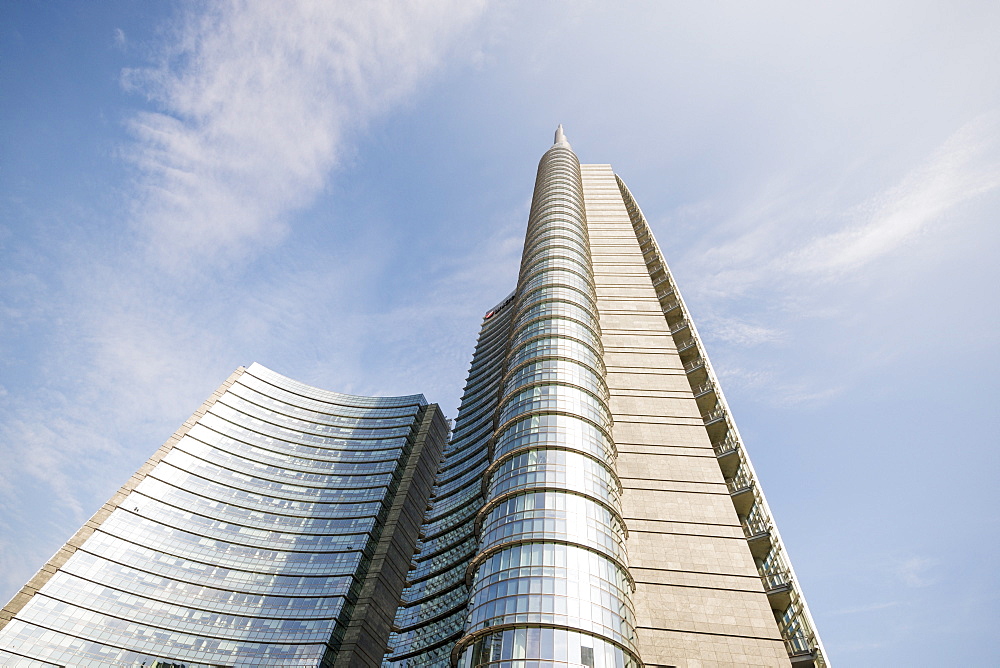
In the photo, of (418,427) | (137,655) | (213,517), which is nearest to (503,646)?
(137,655)

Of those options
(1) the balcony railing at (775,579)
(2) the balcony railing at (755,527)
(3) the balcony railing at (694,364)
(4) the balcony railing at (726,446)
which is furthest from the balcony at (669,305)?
(1) the balcony railing at (775,579)

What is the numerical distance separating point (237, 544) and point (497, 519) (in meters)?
60.6

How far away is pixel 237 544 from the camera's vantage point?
82.0 meters

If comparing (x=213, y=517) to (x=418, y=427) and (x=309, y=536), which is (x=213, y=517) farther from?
(x=418, y=427)

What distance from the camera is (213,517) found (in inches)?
3312

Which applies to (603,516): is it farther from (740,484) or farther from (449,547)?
(449,547)

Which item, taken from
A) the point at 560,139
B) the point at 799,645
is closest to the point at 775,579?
the point at 799,645

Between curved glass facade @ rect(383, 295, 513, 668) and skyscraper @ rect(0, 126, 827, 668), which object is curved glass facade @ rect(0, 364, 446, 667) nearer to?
skyscraper @ rect(0, 126, 827, 668)

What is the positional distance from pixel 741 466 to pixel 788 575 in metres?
12.0

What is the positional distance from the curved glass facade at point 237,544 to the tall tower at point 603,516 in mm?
16887

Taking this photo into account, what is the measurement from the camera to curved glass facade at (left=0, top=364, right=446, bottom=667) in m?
67.7

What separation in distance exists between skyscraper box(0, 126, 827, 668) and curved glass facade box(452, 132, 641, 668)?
0.54ft

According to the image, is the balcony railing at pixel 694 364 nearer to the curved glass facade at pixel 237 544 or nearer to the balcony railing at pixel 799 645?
the balcony railing at pixel 799 645

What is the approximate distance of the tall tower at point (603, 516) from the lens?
33875 mm
